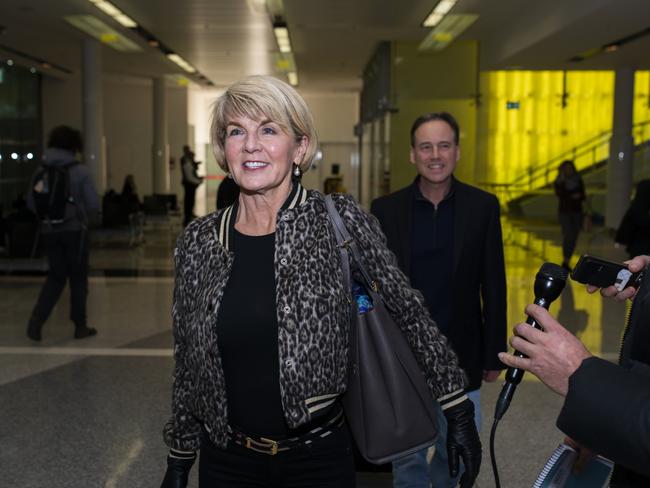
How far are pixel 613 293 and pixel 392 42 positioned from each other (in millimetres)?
17037

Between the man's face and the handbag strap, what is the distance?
1293 millimetres

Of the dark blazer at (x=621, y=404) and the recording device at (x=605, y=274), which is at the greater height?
the recording device at (x=605, y=274)

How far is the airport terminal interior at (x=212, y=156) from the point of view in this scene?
496 centimetres

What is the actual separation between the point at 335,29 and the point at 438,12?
2729mm

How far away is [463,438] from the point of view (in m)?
2.16

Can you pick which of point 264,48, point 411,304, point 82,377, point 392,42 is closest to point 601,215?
point 392,42

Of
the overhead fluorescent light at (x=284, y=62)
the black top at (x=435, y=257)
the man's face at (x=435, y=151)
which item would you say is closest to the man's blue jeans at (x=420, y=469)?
the black top at (x=435, y=257)

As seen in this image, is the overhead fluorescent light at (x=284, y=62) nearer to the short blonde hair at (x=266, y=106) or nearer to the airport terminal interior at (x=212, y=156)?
the airport terminal interior at (x=212, y=156)

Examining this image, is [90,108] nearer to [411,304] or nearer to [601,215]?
[601,215]

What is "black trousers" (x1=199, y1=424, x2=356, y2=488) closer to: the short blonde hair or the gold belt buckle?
the gold belt buckle

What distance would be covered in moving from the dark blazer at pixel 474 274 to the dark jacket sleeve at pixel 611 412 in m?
1.80

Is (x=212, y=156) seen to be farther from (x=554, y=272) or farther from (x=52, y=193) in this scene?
(x=554, y=272)

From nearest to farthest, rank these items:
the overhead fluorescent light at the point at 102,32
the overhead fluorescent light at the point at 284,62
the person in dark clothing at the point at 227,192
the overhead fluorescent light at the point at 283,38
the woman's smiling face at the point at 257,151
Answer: the woman's smiling face at the point at 257,151
the person in dark clothing at the point at 227,192
the overhead fluorescent light at the point at 102,32
the overhead fluorescent light at the point at 283,38
the overhead fluorescent light at the point at 284,62

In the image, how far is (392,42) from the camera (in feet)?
59.6
